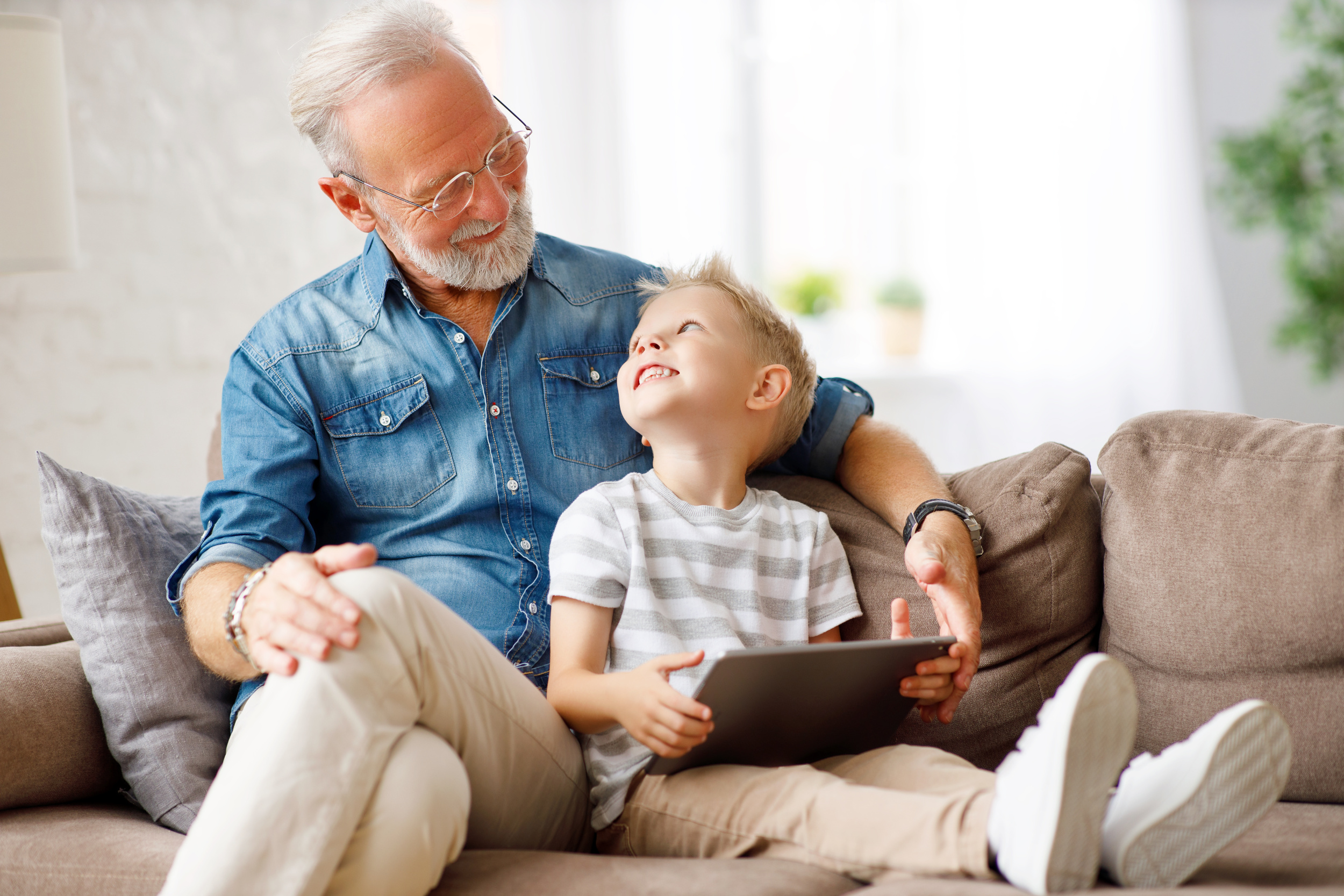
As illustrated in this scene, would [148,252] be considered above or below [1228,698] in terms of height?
above

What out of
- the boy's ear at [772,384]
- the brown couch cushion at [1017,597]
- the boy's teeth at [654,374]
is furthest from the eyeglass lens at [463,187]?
the brown couch cushion at [1017,597]

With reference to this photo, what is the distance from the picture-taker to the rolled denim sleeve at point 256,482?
1415 mm

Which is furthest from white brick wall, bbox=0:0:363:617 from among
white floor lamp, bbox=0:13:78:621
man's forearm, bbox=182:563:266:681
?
man's forearm, bbox=182:563:266:681

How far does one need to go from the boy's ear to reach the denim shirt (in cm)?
22

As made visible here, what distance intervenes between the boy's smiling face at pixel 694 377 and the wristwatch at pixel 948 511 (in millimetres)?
232

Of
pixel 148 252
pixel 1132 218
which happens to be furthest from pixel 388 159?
pixel 1132 218

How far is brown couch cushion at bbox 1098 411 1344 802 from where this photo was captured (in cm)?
134

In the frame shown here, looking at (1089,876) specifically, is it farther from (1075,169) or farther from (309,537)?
(1075,169)

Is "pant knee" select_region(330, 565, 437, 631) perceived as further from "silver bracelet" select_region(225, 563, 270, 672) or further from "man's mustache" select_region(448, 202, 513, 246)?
"man's mustache" select_region(448, 202, 513, 246)

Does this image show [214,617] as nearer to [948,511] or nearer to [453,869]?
[453,869]

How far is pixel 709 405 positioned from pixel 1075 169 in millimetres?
2973

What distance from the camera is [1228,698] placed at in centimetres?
137

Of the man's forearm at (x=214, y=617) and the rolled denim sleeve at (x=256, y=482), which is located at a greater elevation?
the rolled denim sleeve at (x=256, y=482)

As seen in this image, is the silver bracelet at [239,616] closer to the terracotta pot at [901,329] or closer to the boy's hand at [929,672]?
the boy's hand at [929,672]
